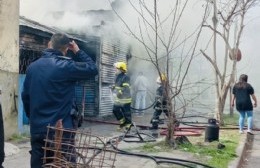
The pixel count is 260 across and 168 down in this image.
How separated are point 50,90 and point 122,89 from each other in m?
7.16

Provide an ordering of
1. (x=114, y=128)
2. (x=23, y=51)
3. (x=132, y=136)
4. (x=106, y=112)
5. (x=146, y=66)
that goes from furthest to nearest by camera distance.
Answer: (x=146, y=66), (x=106, y=112), (x=114, y=128), (x=23, y=51), (x=132, y=136)

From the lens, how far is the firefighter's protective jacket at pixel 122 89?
11.0 metres


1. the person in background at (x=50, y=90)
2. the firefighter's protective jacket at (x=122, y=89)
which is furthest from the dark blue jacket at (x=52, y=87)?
the firefighter's protective jacket at (x=122, y=89)

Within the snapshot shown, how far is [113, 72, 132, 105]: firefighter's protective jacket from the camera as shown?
1101 centimetres

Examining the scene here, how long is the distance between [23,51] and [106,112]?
4.70m

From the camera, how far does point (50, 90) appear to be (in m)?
3.89

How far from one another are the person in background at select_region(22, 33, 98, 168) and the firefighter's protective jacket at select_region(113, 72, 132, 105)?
700cm

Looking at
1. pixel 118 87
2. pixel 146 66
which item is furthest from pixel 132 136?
pixel 146 66

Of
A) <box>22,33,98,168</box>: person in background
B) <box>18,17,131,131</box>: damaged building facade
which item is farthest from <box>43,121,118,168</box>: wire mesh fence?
<box>18,17,131,131</box>: damaged building facade

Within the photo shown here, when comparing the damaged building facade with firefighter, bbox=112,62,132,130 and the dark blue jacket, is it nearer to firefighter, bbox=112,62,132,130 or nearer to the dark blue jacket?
firefighter, bbox=112,62,132,130

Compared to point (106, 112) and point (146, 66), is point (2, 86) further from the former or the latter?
point (146, 66)

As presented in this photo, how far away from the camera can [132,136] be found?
9.55m

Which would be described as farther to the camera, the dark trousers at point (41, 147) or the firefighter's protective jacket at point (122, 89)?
the firefighter's protective jacket at point (122, 89)

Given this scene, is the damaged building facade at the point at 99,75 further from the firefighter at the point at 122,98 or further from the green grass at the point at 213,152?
the green grass at the point at 213,152
